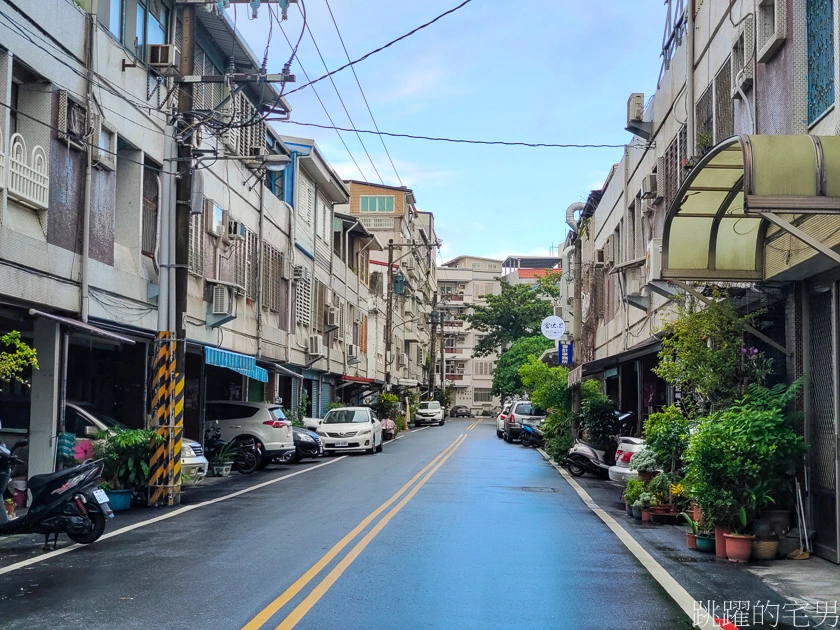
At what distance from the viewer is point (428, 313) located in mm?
93812

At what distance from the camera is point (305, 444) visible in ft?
85.9

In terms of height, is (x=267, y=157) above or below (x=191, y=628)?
above

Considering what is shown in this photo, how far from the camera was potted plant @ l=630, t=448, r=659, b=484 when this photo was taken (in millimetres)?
14727

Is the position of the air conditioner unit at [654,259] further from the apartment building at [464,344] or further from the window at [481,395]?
the window at [481,395]

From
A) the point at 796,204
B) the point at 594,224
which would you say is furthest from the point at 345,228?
the point at 796,204

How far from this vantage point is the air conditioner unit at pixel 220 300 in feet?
78.0

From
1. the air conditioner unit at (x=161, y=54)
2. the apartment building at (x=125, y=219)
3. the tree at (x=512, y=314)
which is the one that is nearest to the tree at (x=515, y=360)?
the tree at (x=512, y=314)

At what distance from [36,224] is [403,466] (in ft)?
40.6

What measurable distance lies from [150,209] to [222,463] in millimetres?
6093

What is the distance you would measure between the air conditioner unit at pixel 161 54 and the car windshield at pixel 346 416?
14647 mm

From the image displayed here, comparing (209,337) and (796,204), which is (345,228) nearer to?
(209,337)

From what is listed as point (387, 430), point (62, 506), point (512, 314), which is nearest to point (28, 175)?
point (62, 506)

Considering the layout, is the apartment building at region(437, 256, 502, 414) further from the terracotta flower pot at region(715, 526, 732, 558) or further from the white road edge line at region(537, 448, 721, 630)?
the terracotta flower pot at region(715, 526, 732, 558)

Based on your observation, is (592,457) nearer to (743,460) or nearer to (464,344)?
(743,460)
